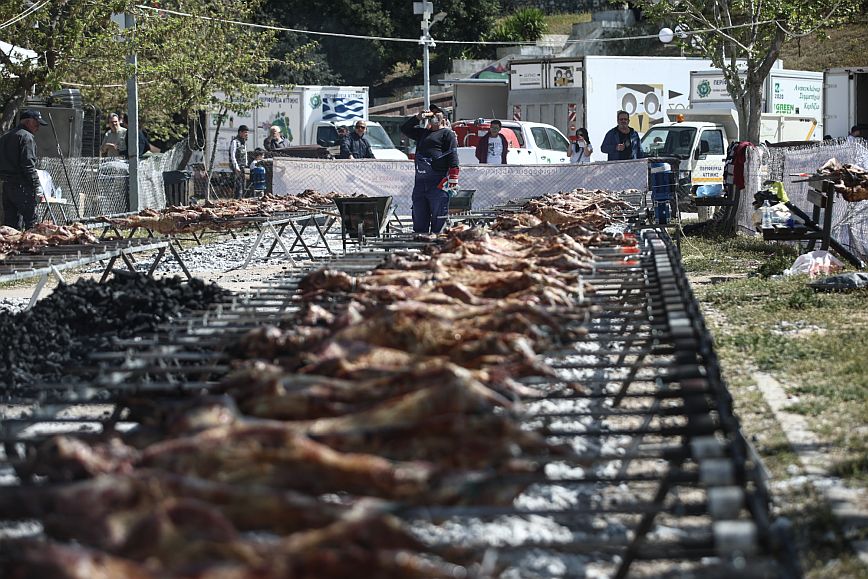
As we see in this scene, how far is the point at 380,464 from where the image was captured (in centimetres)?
296

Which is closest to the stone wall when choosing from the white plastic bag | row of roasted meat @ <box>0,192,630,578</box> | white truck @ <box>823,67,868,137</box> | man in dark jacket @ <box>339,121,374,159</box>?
white truck @ <box>823,67,868,137</box>

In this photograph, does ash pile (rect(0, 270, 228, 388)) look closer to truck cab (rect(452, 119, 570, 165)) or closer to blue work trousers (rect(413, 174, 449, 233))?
blue work trousers (rect(413, 174, 449, 233))

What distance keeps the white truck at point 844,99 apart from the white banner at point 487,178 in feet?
56.7

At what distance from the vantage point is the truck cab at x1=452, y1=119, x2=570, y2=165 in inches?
1112

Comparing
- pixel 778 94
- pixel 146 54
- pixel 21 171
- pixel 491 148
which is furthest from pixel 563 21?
pixel 21 171

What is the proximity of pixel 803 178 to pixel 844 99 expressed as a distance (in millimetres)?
19831

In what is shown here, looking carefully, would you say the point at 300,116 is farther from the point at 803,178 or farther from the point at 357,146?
the point at 803,178

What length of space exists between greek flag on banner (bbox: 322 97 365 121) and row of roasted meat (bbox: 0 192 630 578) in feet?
99.8

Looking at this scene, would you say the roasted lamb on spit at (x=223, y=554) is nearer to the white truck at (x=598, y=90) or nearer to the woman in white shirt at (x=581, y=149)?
the woman in white shirt at (x=581, y=149)

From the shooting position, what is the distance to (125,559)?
2.53 metres

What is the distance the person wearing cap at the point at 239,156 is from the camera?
27500 mm

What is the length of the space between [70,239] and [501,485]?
30.7 feet

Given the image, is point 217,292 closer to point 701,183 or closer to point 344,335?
point 344,335

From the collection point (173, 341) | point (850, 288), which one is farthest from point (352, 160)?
point (173, 341)
